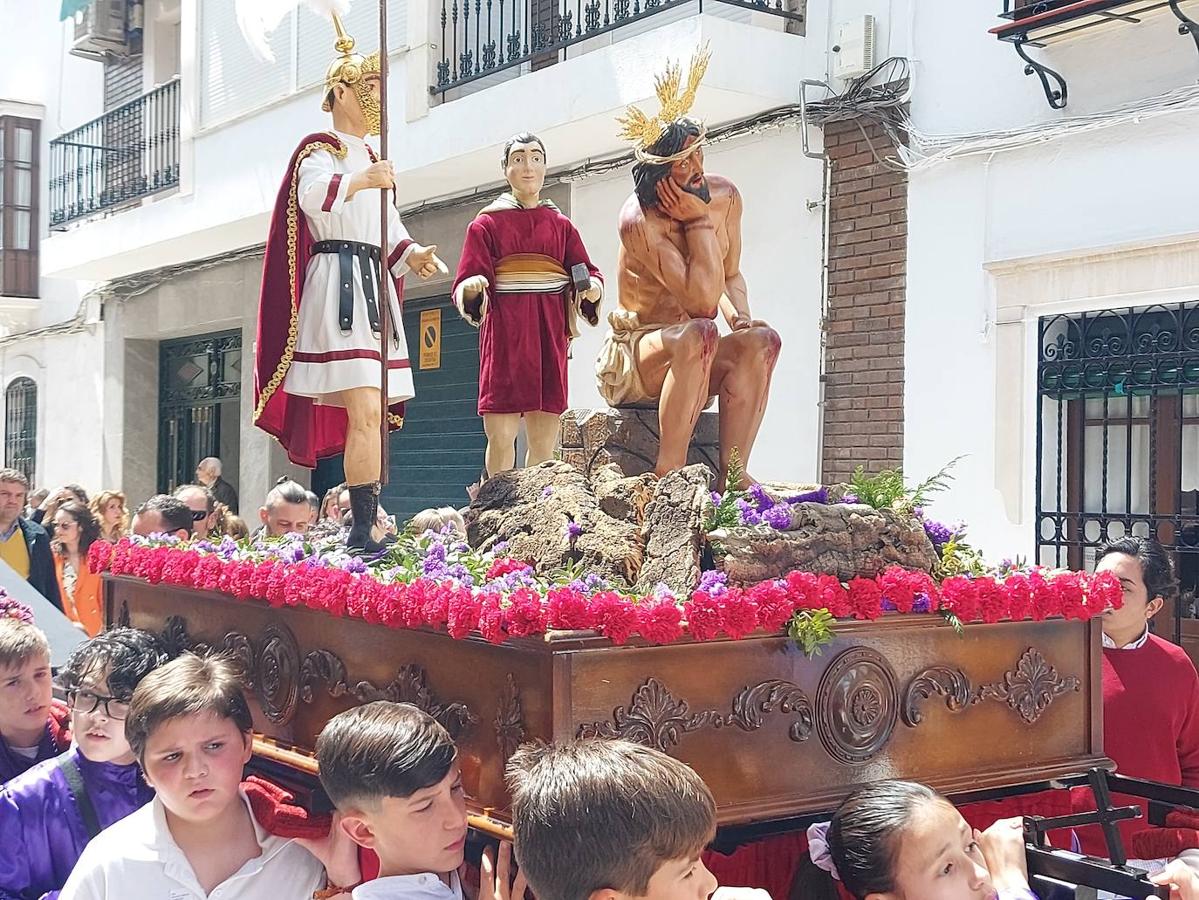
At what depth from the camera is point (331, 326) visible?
4.31m

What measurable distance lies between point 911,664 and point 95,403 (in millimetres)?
13545

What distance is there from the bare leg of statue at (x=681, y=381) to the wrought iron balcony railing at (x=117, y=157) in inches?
378

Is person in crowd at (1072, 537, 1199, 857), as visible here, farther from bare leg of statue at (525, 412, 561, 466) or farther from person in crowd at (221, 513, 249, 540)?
person in crowd at (221, 513, 249, 540)

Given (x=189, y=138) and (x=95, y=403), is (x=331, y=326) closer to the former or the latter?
(x=189, y=138)

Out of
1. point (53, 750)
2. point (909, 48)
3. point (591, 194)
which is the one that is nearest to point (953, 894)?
point (53, 750)

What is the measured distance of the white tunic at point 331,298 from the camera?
4.28 metres

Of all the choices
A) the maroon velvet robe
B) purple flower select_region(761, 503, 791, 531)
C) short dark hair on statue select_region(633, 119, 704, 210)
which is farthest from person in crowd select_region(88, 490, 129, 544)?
purple flower select_region(761, 503, 791, 531)

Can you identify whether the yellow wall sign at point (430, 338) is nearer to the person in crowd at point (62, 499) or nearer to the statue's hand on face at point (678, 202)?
the person in crowd at point (62, 499)

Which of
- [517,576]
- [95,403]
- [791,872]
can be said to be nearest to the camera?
[791,872]

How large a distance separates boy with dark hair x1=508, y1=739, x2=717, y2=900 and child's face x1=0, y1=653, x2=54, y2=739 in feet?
5.45

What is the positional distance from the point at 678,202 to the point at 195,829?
2533 millimetres

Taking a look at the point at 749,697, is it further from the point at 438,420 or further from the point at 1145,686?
the point at 438,420

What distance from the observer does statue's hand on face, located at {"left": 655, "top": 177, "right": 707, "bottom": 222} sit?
446cm

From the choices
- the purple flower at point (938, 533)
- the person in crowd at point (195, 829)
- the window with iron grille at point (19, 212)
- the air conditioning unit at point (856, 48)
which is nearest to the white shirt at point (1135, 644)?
the purple flower at point (938, 533)
